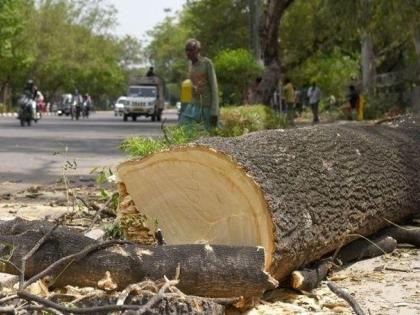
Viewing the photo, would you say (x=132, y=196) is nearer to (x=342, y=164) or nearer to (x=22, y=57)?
(x=342, y=164)

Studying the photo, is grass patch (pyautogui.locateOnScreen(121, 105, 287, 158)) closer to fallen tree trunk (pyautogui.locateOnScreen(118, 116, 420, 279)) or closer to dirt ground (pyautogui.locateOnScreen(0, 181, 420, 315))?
fallen tree trunk (pyautogui.locateOnScreen(118, 116, 420, 279))

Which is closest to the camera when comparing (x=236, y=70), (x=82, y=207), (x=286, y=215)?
(x=286, y=215)

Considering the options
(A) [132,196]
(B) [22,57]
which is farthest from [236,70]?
(B) [22,57]

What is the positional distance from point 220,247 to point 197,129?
4381 mm

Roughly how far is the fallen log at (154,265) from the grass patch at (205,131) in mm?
1113

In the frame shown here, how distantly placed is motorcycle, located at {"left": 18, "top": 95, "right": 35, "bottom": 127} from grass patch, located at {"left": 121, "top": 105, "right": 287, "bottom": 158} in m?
12.5

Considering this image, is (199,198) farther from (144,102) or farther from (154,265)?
(144,102)

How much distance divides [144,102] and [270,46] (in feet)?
65.2

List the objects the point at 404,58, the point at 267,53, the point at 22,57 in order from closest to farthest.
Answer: the point at 267,53 → the point at 404,58 → the point at 22,57

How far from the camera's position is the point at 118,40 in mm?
102812

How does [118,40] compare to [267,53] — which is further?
[118,40]

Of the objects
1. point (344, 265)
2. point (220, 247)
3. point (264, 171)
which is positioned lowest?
point (344, 265)

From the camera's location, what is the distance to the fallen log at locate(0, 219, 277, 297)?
14.6 feet

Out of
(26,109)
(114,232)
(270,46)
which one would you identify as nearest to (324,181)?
(114,232)
